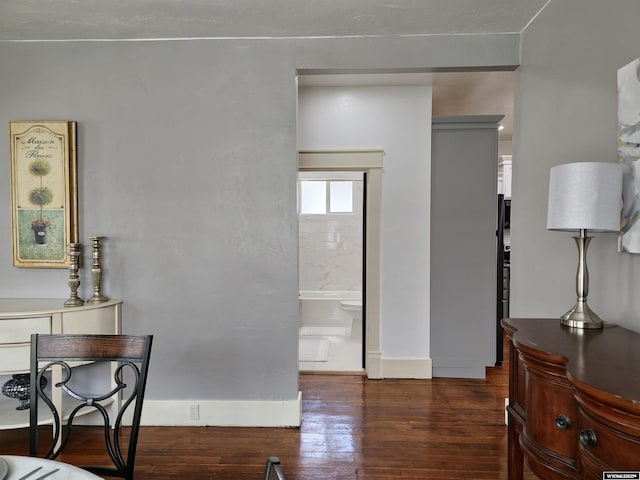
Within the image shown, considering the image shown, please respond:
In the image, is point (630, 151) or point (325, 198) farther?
point (325, 198)

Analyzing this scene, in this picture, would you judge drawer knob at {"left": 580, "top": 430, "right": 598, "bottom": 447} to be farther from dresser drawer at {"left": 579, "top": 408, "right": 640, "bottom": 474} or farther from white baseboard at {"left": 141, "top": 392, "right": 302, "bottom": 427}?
white baseboard at {"left": 141, "top": 392, "right": 302, "bottom": 427}

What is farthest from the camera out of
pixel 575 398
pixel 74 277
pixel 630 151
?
pixel 74 277

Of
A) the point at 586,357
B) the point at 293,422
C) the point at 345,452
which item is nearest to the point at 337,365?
the point at 293,422

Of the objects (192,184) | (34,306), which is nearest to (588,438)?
(192,184)

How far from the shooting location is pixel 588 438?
3.47 feet

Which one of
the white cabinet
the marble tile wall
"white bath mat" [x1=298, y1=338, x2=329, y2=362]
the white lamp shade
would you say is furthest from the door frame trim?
the marble tile wall

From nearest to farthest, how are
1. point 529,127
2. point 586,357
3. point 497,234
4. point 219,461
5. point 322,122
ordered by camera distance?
point 586,357, point 219,461, point 529,127, point 322,122, point 497,234

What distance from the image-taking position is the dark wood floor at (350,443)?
2215mm

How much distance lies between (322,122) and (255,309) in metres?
1.83

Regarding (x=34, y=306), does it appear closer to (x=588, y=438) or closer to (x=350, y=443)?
(x=350, y=443)

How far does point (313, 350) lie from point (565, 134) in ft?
10.8

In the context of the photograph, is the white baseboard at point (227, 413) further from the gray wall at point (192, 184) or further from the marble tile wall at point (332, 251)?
the marble tile wall at point (332, 251)

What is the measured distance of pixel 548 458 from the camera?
4.36ft

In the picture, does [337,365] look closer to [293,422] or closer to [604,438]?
[293,422]
